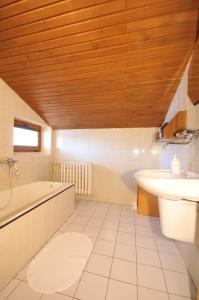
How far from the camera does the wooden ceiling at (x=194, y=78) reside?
47.9 inches

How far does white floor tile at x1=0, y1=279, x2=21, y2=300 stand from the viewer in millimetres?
987

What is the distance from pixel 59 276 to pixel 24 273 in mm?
303

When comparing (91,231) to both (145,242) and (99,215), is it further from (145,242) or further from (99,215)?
(145,242)

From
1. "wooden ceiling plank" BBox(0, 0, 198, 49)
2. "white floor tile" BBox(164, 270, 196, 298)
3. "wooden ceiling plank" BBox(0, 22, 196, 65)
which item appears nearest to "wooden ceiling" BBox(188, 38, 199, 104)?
"wooden ceiling plank" BBox(0, 22, 196, 65)

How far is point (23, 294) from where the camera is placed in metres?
1.00

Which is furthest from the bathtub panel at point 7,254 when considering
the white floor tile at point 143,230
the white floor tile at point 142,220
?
the white floor tile at point 142,220

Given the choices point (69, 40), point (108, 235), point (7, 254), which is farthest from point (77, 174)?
point (69, 40)

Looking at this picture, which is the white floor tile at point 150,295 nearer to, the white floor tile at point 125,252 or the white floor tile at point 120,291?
the white floor tile at point 120,291

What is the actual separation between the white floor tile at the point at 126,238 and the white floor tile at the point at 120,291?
1.74 ft

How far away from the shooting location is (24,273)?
1166 millimetres

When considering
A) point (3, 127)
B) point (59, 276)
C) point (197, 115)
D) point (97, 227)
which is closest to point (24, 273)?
point (59, 276)

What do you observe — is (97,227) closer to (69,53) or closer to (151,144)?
(151,144)

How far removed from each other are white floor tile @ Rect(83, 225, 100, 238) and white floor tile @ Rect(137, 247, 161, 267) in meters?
0.54

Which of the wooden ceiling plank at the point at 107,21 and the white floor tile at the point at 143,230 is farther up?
the wooden ceiling plank at the point at 107,21
